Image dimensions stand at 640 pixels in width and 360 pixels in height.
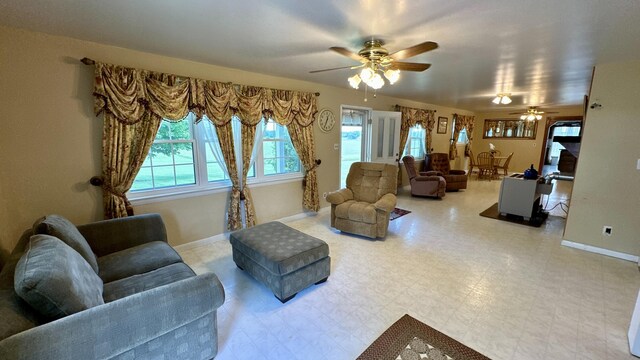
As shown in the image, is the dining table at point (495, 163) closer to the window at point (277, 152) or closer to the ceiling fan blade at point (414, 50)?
the window at point (277, 152)

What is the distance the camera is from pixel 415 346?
5.76 ft

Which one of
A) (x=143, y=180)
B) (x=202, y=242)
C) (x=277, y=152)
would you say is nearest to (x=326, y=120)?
(x=277, y=152)

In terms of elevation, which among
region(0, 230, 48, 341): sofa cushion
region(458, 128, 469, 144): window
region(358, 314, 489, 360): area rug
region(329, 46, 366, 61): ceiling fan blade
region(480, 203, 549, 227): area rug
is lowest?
region(358, 314, 489, 360): area rug

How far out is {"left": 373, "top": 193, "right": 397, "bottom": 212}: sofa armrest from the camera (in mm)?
3361

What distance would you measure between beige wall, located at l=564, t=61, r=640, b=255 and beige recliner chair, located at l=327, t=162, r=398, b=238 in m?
2.30

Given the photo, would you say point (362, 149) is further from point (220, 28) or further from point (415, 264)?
point (220, 28)

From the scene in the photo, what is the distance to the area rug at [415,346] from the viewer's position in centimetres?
167

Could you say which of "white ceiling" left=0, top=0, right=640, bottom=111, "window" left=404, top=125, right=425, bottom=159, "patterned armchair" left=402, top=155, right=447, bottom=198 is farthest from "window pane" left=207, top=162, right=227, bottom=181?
"window" left=404, top=125, right=425, bottom=159

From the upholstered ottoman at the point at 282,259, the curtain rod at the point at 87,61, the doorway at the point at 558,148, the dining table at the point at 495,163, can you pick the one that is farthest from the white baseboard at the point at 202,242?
the doorway at the point at 558,148

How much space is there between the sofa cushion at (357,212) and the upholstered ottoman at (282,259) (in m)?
1.10

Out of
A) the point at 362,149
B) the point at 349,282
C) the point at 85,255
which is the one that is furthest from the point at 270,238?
the point at 362,149

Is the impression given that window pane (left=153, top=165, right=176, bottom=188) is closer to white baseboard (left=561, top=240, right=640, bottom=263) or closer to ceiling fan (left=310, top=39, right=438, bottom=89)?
ceiling fan (left=310, top=39, right=438, bottom=89)

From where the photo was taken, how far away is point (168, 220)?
9.96 feet

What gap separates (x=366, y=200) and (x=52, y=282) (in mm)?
3355
